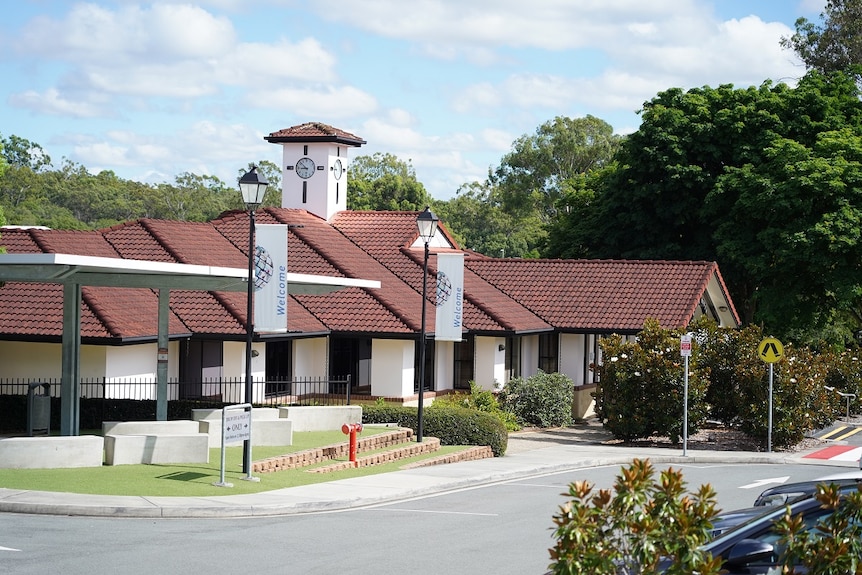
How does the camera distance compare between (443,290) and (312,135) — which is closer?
(443,290)

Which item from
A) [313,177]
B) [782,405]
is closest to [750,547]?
[782,405]

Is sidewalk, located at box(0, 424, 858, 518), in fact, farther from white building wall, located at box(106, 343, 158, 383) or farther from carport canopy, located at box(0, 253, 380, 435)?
white building wall, located at box(106, 343, 158, 383)

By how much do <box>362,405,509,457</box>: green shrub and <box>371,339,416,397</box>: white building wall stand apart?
467 cm

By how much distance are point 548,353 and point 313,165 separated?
443 inches

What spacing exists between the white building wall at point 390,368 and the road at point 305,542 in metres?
14.2

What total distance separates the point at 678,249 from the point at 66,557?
123 ft

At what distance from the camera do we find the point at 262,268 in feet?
87.8

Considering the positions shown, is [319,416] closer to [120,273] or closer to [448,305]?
[448,305]

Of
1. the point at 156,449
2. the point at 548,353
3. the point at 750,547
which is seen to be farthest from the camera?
the point at 548,353

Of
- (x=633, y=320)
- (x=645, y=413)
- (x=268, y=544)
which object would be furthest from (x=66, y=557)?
(x=633, y=320)

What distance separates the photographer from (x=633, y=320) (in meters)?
39.8

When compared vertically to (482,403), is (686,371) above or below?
above

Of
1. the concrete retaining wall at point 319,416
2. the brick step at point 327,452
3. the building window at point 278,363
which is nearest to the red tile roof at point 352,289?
the building window at point 278,363

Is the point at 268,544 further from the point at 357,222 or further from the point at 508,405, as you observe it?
the point at 357,222
